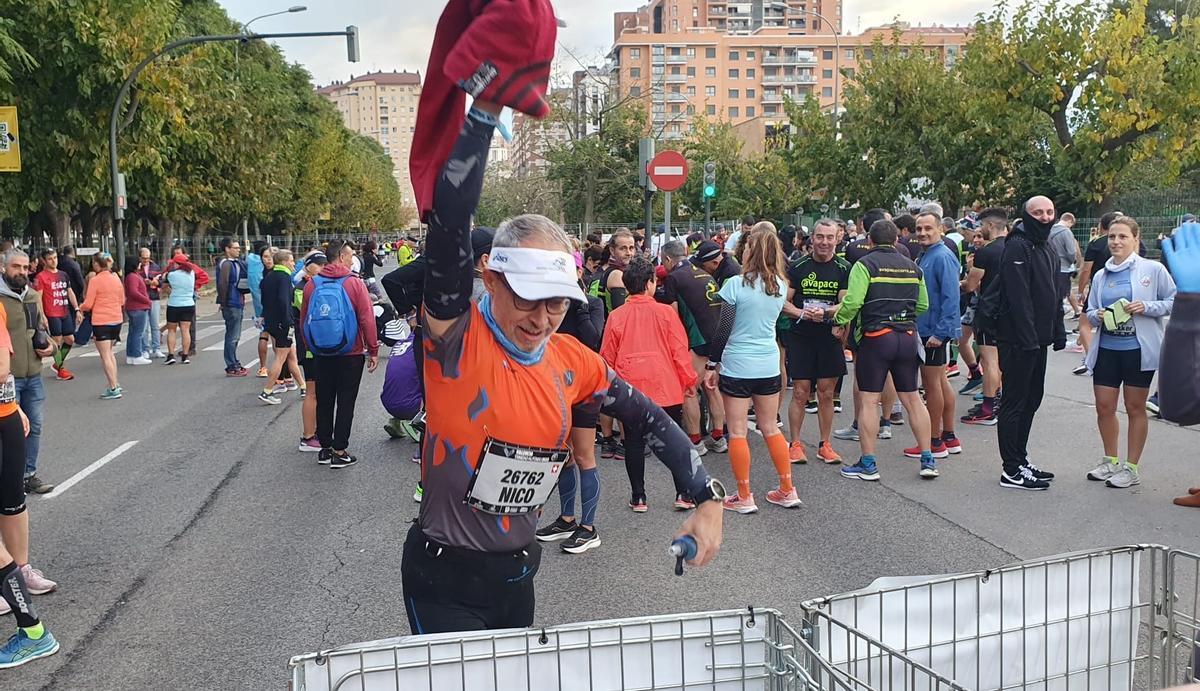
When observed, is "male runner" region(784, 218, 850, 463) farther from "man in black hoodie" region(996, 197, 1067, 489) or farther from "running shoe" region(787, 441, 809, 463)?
"man in black hoodie" region(996, 197, 1067, 489)

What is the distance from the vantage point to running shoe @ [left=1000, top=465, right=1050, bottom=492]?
305 inches

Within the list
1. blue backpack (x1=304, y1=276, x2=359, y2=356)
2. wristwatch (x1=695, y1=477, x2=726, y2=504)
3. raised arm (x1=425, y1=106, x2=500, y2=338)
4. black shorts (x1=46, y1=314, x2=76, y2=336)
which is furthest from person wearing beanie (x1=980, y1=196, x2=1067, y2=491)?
black shorts (x1=46, y1=314, x2=76, y2=336)

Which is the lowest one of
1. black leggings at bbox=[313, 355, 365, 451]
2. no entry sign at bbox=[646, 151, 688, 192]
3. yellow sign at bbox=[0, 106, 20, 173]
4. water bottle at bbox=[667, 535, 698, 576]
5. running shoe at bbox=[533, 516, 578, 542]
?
running shoe at bbox=[533, 516, 578, 542]

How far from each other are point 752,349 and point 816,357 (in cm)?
167

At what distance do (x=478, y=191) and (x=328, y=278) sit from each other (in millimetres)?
6924

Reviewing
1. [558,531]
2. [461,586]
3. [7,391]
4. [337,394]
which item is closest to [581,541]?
[558,531]

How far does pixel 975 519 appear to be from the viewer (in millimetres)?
7051

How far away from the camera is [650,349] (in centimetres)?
726

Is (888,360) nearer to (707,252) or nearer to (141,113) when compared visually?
(707,252)

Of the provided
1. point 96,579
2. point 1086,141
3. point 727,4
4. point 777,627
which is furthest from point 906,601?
point 727,4

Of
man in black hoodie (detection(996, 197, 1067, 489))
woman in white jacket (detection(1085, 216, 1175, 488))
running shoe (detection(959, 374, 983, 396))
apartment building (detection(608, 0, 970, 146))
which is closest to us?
woman in white jacket (detection(1085, 216, 1175, 488))

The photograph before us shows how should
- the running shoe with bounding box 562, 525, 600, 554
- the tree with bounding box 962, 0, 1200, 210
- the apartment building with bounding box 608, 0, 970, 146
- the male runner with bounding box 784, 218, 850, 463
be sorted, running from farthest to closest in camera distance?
1. the apartment building with bounding box 608, 0, 970, 146
2. the tree with bounding box 962, 0, 1200, 210
3. the male runner with bounding box 784, 218, 850, 463
4. the running shoe with bounding box 562, 525, 600, 554

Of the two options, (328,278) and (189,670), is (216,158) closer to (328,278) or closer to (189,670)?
(328,278)

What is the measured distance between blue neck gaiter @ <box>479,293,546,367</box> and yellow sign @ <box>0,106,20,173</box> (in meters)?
18.3
